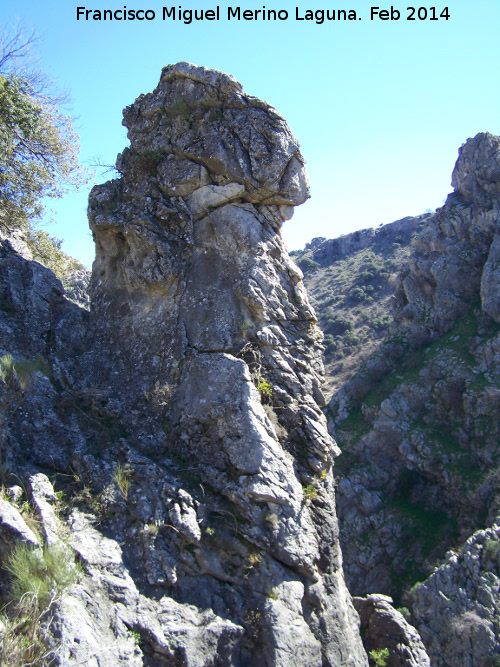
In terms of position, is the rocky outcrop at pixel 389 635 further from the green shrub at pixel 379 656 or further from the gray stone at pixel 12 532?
the gray stone at pixel 12 532

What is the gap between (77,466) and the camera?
623cm

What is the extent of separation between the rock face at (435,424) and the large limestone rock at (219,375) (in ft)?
39.7

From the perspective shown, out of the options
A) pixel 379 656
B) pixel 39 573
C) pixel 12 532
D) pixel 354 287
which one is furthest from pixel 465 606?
pixel 354 287

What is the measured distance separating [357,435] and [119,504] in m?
24.8

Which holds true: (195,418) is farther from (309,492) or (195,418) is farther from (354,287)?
(354,287)

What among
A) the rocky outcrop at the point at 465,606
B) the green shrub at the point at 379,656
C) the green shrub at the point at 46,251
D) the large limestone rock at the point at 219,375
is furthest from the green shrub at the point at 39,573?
the rocky outcrop at the point at 465,606

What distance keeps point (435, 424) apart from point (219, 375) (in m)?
23.2

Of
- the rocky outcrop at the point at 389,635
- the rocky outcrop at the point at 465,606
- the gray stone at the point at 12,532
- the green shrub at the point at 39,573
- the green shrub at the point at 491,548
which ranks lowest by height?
the rocky outcrop at the point at 465,606

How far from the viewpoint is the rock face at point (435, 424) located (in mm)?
21375

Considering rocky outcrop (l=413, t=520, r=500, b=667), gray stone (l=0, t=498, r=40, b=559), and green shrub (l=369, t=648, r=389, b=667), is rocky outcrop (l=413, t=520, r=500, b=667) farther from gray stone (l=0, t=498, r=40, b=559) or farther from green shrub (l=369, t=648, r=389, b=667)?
gray stone (l=0, t=498, r=40, b=559)

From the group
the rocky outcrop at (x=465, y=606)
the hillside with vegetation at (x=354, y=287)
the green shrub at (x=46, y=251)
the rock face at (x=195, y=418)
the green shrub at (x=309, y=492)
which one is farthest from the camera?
the hillside with vegetation at (x=354, y=287)

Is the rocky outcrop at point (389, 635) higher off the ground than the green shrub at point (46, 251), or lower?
lower

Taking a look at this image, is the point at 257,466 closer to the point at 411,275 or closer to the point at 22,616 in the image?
the point at 22,616

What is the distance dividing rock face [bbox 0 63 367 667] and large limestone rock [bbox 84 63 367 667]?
0.03 metres
